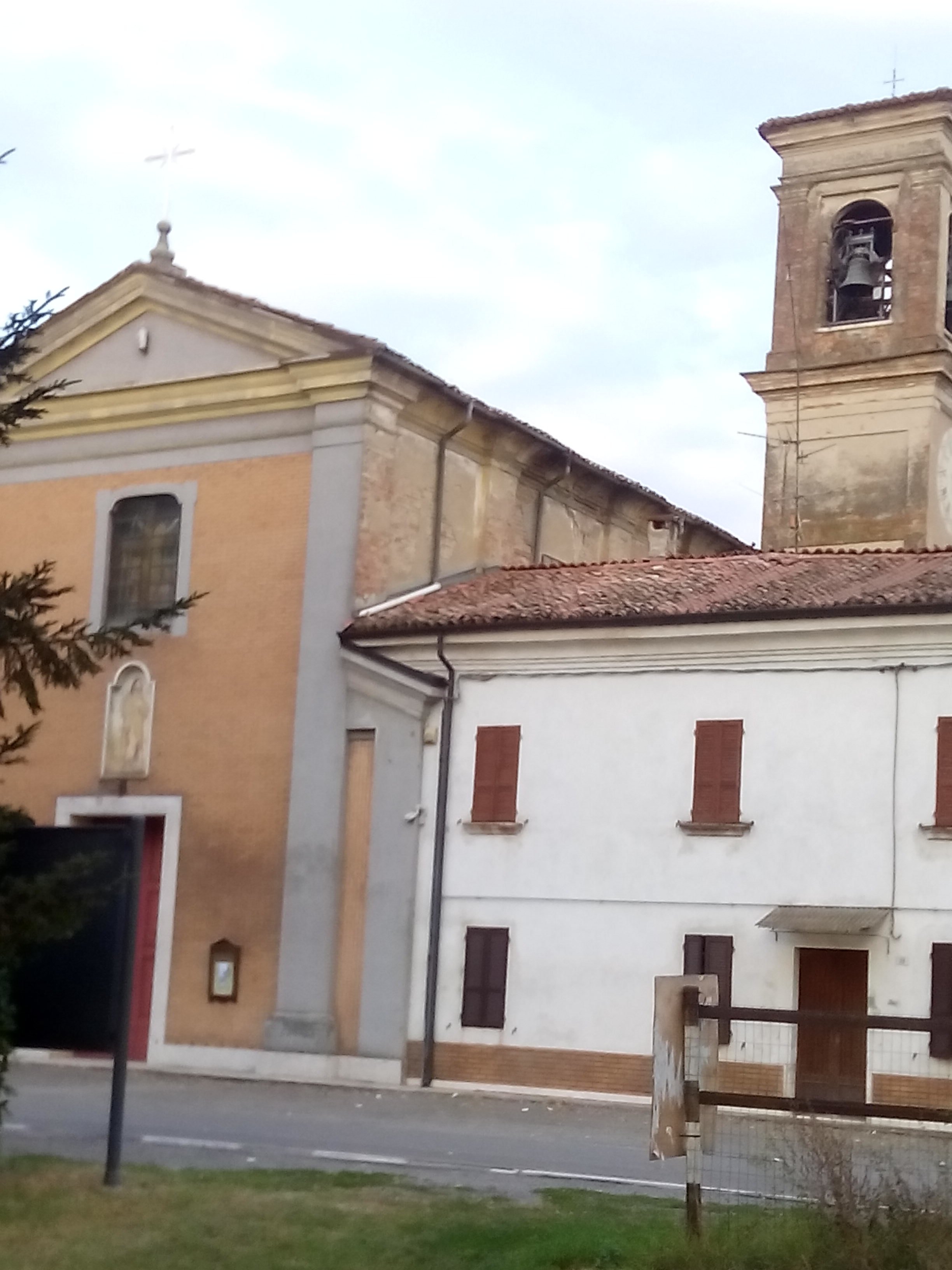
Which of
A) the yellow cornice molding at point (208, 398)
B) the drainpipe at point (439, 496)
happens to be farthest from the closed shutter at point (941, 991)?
the yellow cornice molding at point (208, 398)

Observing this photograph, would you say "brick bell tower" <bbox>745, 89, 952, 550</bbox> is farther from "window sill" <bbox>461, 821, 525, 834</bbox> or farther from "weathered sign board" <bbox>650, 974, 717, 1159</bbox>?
"weathered sign board" <bbox>650, 974, 717, 1159</bbox>

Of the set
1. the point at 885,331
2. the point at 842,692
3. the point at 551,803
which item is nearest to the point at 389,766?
the point at 551,803

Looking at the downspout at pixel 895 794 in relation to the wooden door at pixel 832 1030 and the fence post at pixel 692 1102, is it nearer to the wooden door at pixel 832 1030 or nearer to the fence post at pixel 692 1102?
the wooden door at pixel 832 1030

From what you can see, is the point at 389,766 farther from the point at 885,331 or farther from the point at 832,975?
the point at 885,331

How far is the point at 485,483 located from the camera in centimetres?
2616

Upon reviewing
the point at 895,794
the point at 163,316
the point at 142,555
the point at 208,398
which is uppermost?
the point at 163,316

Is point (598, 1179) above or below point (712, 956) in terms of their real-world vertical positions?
below

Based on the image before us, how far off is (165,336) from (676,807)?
32.7 feet

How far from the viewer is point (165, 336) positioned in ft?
84.6

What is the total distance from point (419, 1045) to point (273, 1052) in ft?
6.29

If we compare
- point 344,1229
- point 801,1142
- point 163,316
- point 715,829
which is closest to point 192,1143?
point 344,1229

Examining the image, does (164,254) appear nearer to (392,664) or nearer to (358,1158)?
(392,664)

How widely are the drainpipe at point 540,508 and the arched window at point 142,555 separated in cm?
515

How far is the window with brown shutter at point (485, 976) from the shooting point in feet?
71.1
